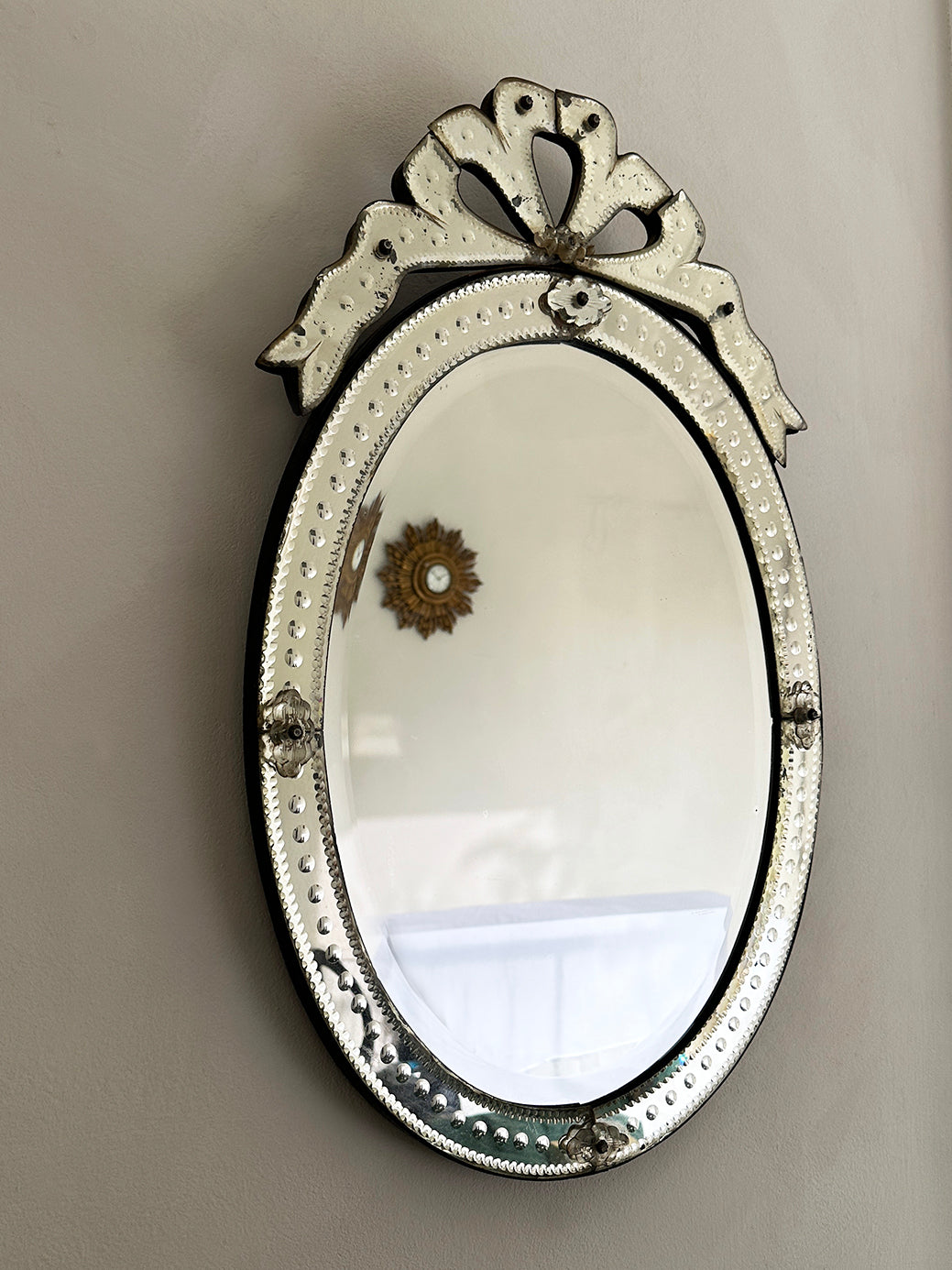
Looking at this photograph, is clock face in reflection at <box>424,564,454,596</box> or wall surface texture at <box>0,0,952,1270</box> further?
clock face in reflection at <box>424,564,454,596</box>

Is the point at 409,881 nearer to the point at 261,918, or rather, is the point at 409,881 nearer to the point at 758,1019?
the point at 261,918

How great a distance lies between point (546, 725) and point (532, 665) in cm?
4

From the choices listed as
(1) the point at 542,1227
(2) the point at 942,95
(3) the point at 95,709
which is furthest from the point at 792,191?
(1) the point at 542,1227

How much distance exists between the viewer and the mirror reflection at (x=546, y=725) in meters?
0.74

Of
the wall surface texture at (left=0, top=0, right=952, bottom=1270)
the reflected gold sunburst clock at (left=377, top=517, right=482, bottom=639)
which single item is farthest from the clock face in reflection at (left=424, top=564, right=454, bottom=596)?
the wall surface texture at (left=0, top=0, right=952, bottom=1270)

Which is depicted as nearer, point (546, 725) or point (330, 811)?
point (330, 811)

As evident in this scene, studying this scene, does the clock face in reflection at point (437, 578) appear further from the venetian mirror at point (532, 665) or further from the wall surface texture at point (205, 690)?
the wall surface texture at point (205, 690)

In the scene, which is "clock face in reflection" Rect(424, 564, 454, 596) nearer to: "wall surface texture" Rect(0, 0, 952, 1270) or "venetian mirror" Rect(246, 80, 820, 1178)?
"venetian mirror" Rect(246, 80, 820, 1178)

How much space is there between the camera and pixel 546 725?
0.82m

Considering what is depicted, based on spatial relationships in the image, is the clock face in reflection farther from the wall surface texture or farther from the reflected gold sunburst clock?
the wall surface texture

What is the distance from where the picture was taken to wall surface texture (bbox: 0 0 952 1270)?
0.66 meters

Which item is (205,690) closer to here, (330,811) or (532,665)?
(330,811)

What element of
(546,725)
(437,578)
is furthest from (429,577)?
(546,725)

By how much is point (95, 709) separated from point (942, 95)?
1072 millimetres
